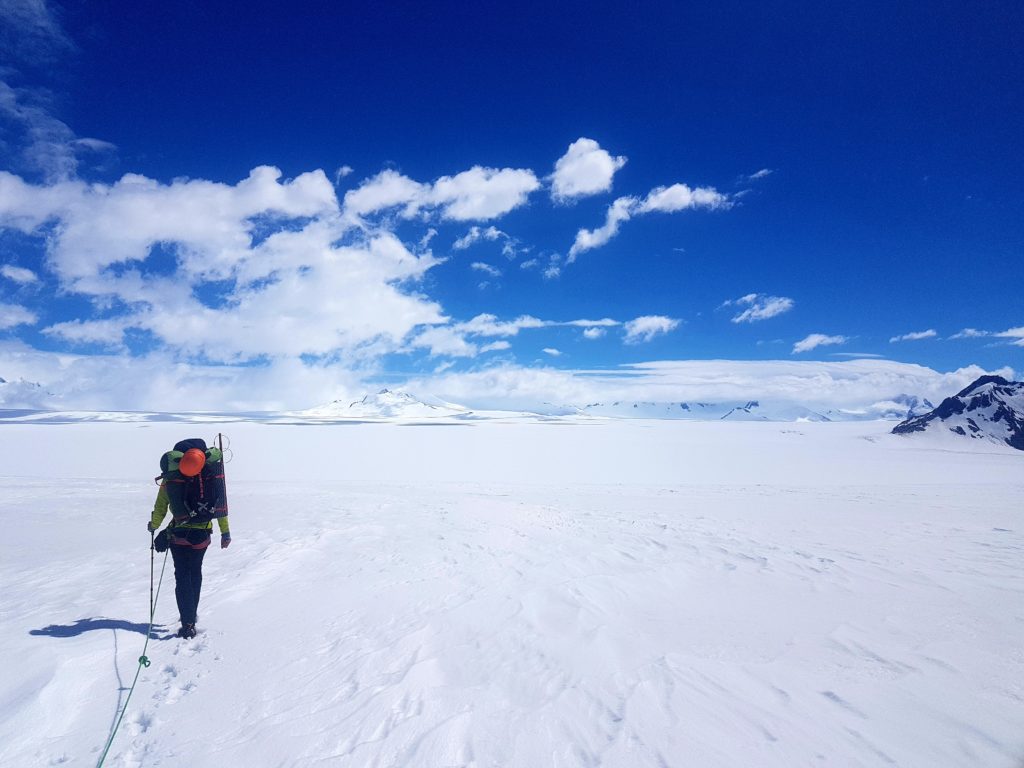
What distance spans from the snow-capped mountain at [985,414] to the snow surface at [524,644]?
2602 inches

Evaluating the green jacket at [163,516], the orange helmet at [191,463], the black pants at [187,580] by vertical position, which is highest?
the orange helmet at [191,463]

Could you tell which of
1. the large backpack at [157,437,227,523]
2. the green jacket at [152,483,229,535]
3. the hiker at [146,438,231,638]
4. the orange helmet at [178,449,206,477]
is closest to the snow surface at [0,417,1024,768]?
the hiker at [146,438,231,638]

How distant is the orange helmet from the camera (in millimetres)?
5355

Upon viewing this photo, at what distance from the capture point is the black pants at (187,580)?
5.46 meters

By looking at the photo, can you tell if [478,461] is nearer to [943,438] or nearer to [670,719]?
[670,719]

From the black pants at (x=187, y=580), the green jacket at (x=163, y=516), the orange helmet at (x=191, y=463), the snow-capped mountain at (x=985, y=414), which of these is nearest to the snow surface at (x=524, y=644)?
the black pants at (x=187, y=580)

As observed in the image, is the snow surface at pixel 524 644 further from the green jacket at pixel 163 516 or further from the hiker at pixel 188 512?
the green jacket at pixel 163 516

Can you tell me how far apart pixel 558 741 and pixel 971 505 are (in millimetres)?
20997

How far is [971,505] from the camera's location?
56.8 ft

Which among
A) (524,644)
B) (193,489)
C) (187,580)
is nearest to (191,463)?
(193,489)

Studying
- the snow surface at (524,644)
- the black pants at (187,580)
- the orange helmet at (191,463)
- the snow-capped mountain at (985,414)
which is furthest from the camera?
the snow-capped mountain at (985,414)

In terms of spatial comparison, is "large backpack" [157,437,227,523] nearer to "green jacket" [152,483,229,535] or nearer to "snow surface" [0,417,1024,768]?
"green jacket" [152,483,229,535]

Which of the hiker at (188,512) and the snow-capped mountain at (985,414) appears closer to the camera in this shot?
the hiker at (188,512)

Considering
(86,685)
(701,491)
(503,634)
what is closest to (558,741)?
(503,634)
